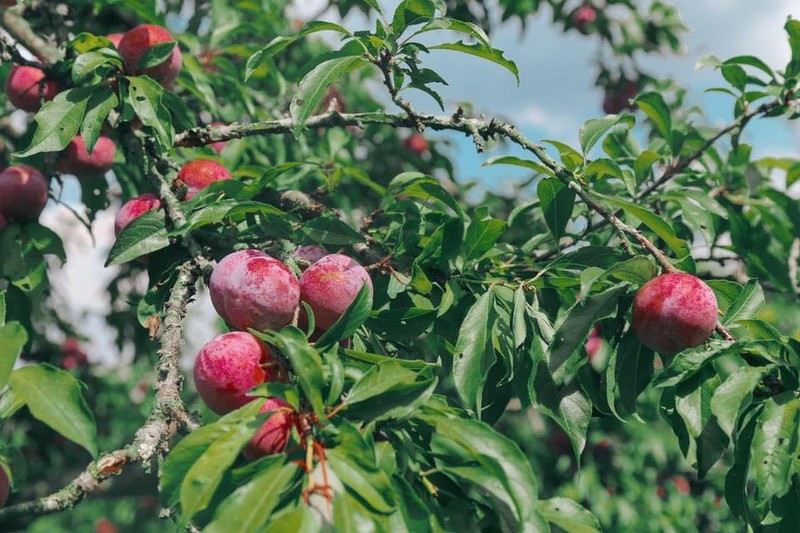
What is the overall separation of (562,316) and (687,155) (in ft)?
3.04

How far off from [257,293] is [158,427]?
0.19 meters

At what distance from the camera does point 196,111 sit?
204cm

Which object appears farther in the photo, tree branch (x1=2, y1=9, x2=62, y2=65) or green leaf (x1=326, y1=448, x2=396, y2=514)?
tree branch (x1=2, y1=9, x2=62, y2=65)

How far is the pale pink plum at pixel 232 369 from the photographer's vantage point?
92 cm

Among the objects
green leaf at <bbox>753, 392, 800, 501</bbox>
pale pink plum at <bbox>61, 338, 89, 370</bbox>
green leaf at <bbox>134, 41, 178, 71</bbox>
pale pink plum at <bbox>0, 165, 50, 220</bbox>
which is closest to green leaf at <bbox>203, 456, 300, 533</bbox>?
green leaf at <bbox>753, 392, 800, 501</bbox>

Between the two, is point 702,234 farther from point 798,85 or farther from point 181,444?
point 181,444

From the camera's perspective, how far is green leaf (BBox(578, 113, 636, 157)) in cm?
126

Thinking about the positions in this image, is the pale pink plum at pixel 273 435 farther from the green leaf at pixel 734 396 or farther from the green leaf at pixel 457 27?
the green leaf at pixel 457 27

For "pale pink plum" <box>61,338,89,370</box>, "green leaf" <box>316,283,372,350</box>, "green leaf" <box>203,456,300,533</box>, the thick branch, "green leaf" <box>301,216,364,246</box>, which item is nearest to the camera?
"green leaf" <box>203,456,300,533</box>

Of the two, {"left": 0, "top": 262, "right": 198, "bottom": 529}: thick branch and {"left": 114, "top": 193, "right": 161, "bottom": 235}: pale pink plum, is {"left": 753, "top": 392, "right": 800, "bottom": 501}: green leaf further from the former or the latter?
{"left": 114, "top": 193, "right": 161, "bottom": 235}: pale pink plum

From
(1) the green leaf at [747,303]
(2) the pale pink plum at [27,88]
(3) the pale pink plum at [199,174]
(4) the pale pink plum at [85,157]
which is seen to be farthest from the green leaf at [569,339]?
(2) the pale pink plum at [27,88]

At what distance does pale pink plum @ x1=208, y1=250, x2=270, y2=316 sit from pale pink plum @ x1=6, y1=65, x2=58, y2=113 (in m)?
0.77

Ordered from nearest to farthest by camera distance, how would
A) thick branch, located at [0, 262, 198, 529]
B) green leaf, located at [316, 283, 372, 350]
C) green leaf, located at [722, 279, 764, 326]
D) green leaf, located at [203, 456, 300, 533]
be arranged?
green leaf, located at [203, 456, 300, 533]
thick branch, located at [0, 262, 198, 529]
green leaf, located at [316, 283, 372, 350]
green leaf, located at [722, 279, 764, 326]

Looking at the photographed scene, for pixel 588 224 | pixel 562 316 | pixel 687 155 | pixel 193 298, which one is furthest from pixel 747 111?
pixel 193 298
